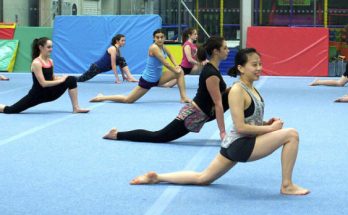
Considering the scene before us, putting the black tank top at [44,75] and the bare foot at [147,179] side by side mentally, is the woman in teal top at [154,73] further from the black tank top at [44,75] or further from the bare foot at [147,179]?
the bare foot at [147,179]

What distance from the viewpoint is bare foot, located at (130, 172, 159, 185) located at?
18.1 ft

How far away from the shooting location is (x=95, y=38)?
1814cm

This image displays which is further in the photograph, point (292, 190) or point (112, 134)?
point (112, 134)

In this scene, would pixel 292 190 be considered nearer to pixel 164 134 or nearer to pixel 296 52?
pixel 164 134

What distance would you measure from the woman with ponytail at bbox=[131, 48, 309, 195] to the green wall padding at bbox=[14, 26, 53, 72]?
13946mm

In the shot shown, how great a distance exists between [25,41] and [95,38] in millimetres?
1981

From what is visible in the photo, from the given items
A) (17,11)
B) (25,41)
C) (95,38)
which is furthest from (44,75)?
(17,11)

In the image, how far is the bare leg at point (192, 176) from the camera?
5.31 metres

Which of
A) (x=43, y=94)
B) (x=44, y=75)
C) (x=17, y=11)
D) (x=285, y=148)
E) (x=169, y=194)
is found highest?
(x=17, y=11)

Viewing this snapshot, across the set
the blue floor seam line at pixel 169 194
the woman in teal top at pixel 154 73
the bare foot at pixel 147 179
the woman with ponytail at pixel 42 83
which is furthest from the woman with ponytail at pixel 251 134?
the woman in teal top at pixel 154 73

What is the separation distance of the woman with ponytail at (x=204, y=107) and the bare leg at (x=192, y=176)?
1438mm

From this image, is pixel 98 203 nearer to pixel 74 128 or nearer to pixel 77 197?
pixel 77 197

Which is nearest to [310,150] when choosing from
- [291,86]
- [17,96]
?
[17,96]

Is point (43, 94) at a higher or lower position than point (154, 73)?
lower
